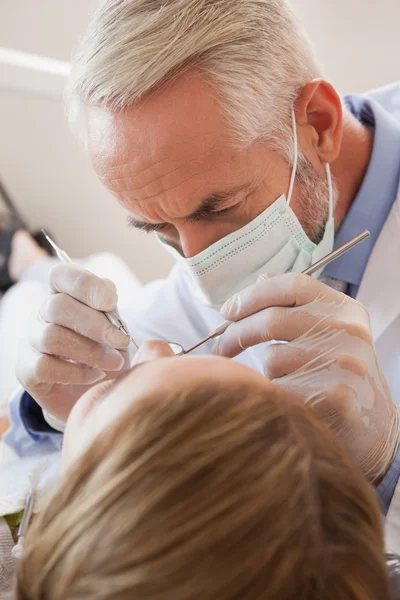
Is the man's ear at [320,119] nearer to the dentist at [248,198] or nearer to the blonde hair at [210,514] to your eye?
the dentist at [248,198]

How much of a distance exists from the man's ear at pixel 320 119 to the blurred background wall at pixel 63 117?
0.77m

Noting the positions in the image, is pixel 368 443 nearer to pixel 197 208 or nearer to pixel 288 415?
pixel 288 415

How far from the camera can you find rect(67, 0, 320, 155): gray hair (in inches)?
42.9

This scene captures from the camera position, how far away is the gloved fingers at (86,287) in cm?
113

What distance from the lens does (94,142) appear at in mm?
1193

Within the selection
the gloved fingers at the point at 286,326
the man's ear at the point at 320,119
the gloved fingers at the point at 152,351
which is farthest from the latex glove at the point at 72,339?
the man's ear at the point at 320,119

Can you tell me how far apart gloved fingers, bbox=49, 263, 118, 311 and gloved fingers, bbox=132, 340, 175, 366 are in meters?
0.17

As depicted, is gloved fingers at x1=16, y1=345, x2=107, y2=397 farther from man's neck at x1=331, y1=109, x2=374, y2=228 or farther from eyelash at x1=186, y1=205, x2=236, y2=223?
man's neck at x1=331, y1=109, x2=374, y2=228

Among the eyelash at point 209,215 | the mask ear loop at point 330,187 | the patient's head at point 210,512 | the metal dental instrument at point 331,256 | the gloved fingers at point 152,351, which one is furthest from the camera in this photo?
the mask ear loop at point 330,187

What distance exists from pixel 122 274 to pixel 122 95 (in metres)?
1.26

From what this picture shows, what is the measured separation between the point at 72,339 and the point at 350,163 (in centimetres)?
80

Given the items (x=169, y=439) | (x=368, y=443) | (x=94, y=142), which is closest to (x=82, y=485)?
(x=169, y=439)

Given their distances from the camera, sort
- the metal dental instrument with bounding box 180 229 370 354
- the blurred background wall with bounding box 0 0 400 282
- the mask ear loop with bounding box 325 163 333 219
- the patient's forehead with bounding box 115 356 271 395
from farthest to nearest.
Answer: the blurred background wall with bounding box 0 0 400 282 < the mask ear loop with bounding box 325 163 333 219 < the metal dental instrument with bounding box 180 229 370 354 < the patient's forehead with bounding box 115 356 271 395

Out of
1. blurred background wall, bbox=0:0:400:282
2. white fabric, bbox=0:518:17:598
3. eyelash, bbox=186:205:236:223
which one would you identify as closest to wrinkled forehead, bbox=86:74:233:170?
eyelash, bbox=186:205:236:223
